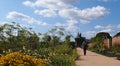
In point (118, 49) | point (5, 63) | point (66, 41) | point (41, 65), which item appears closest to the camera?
point (5, 63)

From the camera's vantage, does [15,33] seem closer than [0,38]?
No

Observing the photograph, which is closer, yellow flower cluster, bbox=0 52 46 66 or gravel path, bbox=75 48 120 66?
yellow flower cluster, bbox=0 52 46 66

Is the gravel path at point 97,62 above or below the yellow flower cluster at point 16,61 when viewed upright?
below

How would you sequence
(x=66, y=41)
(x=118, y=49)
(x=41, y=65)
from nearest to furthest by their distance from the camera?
(x=41, y=65) → (x=118, y=49) → (x=66, y=41)

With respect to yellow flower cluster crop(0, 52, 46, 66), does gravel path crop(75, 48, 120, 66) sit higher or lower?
lower

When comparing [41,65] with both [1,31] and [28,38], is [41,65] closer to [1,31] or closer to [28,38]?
[1,31]

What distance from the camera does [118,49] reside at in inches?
1468

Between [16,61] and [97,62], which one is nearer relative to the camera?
[16,61]

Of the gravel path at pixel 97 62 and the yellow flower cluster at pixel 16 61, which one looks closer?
the yellow flower cluster at pixel 16 61

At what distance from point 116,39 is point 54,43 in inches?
349

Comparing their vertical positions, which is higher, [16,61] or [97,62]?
[16,61]

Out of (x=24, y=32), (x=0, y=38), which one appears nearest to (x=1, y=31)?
(x=0, y=38)

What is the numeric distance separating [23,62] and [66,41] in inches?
1310

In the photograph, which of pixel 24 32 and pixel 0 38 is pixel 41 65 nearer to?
pixel 0 38
